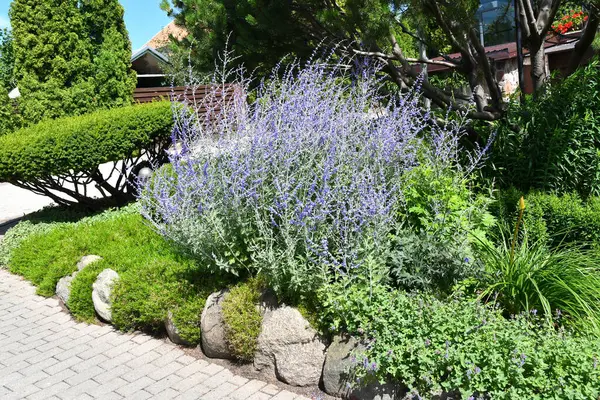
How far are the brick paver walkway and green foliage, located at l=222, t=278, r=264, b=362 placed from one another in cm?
20

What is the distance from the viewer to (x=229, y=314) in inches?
147

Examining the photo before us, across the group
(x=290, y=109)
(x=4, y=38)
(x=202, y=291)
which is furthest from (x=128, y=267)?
(x=4, y=38)

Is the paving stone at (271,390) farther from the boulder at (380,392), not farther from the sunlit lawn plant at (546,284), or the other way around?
the sunlit lawn plant at (546,284)

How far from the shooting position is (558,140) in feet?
15.3

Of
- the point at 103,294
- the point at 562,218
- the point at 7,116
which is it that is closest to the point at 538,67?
the point at 562,218

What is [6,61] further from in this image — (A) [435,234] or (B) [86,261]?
(A) [435,234]

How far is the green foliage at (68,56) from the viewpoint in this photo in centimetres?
807

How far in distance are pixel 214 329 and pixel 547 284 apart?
2.24 m

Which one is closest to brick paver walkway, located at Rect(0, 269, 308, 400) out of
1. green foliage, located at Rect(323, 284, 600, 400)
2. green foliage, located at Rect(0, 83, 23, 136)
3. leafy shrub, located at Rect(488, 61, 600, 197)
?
green foliage, located at Rect(323, 284, 600, 400)

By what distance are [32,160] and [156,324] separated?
11.1 feet

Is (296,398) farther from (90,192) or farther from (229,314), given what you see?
(90,192)

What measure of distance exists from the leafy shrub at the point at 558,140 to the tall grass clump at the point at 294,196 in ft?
3.42

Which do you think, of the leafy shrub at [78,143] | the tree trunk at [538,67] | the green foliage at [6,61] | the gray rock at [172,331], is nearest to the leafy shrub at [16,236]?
the leafy shrub at [78,143]

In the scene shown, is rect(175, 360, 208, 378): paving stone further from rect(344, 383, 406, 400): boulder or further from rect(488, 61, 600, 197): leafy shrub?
rect(488, 61, 600, 197): leafy shrub
